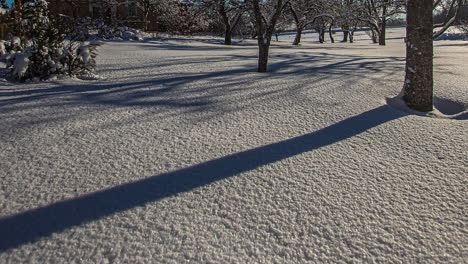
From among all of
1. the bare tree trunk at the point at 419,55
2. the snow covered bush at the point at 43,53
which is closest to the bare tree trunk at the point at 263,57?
the bare tree trunk at the point at 419,55

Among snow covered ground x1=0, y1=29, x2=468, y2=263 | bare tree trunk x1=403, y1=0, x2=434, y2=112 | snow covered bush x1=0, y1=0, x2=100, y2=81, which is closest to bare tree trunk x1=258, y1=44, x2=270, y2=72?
snow covered ground x1=0, y1=29, x2=468, y2=263

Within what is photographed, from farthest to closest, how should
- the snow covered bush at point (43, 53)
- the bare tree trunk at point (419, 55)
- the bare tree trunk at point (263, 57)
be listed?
the bare tree trunk at point (263, 57) → the snow covered bush at point (43, 53) → the bare tree trunk at point (419, 55)

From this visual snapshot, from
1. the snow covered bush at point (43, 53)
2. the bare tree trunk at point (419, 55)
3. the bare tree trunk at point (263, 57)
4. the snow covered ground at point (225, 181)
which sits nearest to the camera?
the snow covered ground at point (225, 181)

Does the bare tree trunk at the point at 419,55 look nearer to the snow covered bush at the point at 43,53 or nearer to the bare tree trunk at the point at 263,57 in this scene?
the bare tree trunk at the point at 263,57

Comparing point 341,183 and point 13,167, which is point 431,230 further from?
point 13,167

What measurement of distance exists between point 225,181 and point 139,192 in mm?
497

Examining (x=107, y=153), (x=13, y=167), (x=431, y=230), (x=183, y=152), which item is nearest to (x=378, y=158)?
(x=431, y=230)

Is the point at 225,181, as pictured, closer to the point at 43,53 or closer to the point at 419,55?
the point at 419,55

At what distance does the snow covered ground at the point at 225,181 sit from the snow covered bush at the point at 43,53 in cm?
75

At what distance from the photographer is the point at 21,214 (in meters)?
1.22

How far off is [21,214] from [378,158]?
218cm

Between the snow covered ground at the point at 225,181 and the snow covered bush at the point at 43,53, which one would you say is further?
the snow covered bush at the point at 43,53

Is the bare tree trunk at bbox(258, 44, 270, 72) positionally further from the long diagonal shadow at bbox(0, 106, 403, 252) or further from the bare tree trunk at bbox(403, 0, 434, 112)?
the long diagonal shadow at bbox(0, 106, 403, 252)

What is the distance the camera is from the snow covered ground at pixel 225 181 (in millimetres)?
1105
